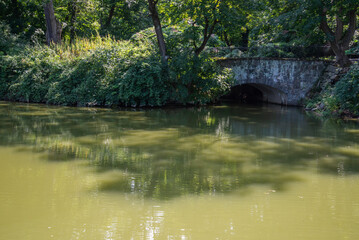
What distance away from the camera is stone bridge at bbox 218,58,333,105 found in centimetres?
1598

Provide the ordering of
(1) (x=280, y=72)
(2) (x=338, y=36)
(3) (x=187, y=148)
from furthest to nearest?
(1) (x=280, y=72) < (2) (x=338, y=36) < (3) (x=187, y=148)

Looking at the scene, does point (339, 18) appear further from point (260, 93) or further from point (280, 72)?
point (260, 93)

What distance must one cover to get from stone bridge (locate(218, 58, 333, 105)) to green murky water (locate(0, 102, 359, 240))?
25.2ft

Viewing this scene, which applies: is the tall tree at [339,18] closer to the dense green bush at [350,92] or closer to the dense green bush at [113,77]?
the dense green bush at [350,92]

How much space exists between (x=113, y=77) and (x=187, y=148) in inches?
327

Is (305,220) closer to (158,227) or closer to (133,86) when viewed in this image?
(158,227)

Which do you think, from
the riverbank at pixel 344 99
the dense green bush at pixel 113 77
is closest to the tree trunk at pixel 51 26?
the dense green bush at pixel 113 77

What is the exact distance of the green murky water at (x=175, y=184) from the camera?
3.38 metres

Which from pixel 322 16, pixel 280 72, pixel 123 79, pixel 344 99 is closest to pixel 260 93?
pixel 280 72

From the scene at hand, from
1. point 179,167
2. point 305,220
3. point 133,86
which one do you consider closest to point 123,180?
point 179,167

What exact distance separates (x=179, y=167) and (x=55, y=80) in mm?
11278

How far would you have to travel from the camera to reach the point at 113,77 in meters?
14.3

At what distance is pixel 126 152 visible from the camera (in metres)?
6.32

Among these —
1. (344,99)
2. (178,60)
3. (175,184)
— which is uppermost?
(178,60)
